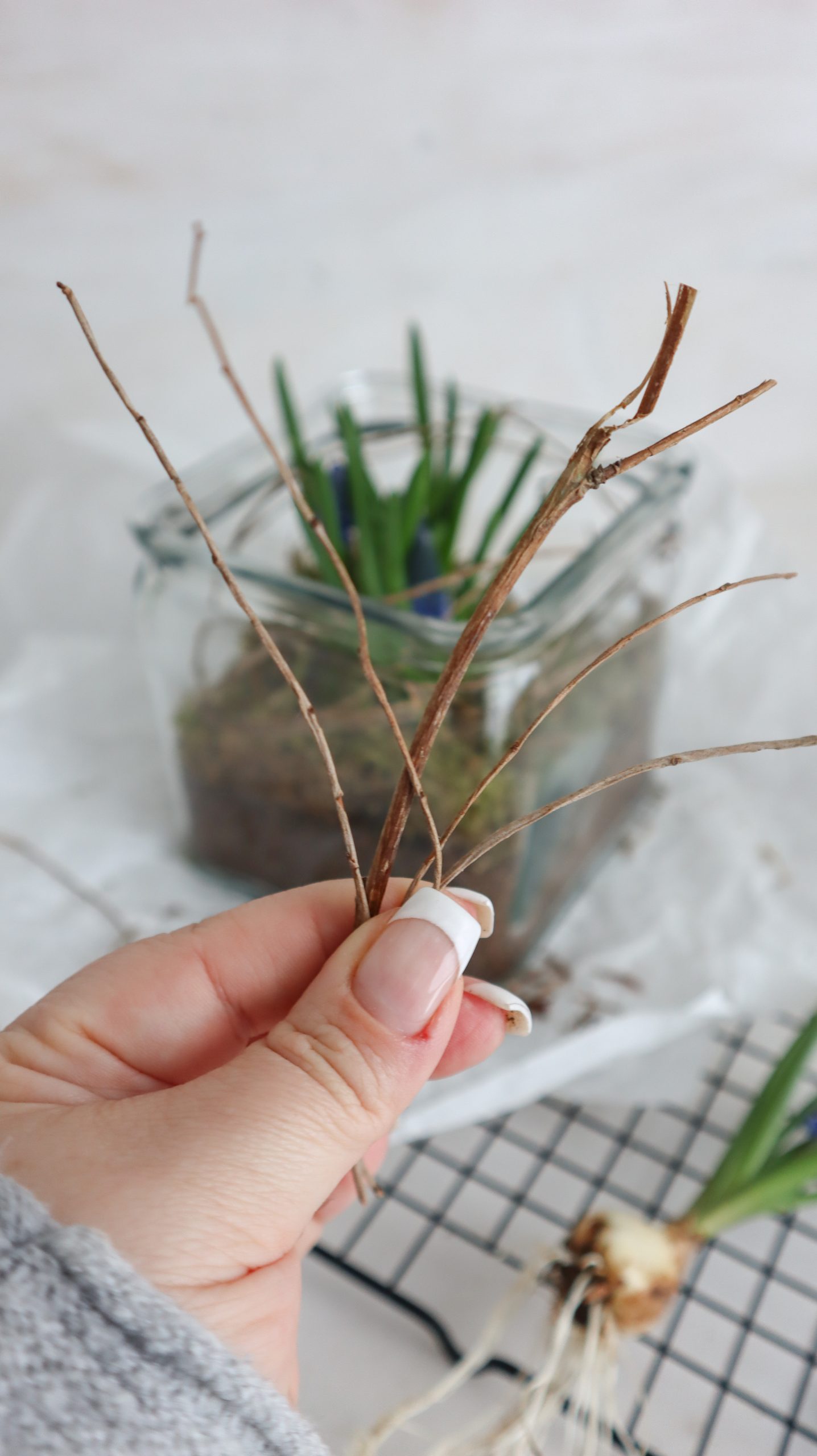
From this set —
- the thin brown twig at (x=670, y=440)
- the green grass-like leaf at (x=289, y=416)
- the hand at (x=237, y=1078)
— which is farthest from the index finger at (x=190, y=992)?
the green grass-like leaf at (x=289, y=416)

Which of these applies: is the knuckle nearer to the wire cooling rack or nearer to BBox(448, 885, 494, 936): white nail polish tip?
BBox(448, 885, 494, 936): white nail polish tip

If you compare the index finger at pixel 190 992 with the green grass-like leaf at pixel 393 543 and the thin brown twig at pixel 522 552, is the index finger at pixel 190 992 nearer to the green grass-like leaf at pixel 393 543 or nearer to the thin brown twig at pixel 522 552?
the thin brown twig at pixel 522 552

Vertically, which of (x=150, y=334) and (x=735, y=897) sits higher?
(x=150, y=334)

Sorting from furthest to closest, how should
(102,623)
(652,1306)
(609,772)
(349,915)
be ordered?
(102,623), (609,772), (652,1306), (349,915)

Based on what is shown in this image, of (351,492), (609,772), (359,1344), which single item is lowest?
(359,1344)

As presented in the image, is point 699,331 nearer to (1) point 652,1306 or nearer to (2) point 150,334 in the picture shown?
(2) point 150,334

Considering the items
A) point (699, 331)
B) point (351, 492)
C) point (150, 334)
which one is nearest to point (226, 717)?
point (351, 492)
